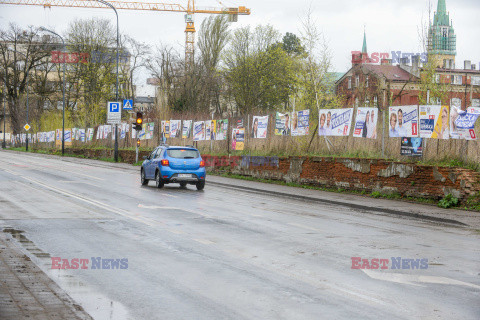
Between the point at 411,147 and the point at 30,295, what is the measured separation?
50.3ft

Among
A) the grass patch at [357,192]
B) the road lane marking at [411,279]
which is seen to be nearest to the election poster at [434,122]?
the grass patch at [357,192]

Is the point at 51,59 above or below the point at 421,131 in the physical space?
above

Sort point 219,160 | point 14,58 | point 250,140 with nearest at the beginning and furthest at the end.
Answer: point 250,140, point 219,160, point 14,58

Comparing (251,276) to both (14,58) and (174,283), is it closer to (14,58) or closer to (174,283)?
(174,283)

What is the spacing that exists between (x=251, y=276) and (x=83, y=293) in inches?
79.2

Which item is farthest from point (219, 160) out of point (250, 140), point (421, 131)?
point (421, 131)

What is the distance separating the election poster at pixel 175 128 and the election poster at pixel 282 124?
13.4m

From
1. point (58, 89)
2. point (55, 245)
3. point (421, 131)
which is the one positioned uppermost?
point (58, 89)

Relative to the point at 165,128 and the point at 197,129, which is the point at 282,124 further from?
the point at 165,128

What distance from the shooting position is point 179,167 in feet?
79.2

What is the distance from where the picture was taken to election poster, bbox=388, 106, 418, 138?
789 inches

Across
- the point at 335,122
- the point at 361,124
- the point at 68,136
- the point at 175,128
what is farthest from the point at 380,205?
the point at 68,136

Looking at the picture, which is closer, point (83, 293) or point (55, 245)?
point (83, 293)

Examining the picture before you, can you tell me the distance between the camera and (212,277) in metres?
7.89
